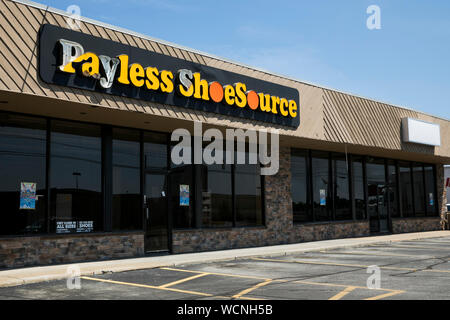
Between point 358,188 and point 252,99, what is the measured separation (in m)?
9.53

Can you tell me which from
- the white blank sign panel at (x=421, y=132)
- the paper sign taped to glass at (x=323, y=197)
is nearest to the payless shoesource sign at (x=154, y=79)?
the paper sign taped to glass at (x=323, y=197)

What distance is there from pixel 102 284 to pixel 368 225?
54.3 ft

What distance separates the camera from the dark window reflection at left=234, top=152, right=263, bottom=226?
1816cm

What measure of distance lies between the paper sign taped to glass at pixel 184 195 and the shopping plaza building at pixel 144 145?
52 mm

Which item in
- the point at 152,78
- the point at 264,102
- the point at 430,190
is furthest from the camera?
the point at 430,190

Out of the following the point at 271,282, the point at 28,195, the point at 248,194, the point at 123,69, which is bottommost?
the point at 271,282

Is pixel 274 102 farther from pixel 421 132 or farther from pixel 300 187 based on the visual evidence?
pixel 421 132

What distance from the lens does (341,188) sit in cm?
2245

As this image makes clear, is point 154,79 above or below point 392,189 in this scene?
above

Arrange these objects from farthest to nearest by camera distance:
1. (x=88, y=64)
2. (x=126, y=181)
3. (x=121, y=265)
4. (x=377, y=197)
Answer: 1. (x=377, y=197)
2. (x=126, y=181)
3. (x=121, y=265)
4. (x=88, y=64)

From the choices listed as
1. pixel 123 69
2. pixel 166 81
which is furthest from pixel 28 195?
pixel 166 81

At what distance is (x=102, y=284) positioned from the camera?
384 inches

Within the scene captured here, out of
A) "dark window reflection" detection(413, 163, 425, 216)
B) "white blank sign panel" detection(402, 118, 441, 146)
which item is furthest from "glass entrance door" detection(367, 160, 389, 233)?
"dark window reflection" detection(413, 163, 425, 216)
